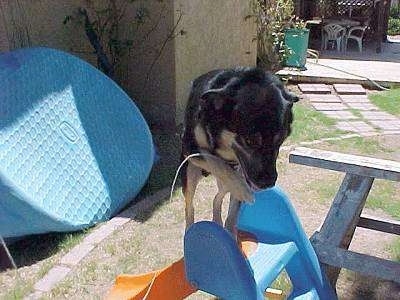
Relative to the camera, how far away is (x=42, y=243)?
3.65m

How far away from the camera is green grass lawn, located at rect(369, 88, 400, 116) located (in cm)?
702

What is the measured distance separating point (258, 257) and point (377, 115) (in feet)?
15.6

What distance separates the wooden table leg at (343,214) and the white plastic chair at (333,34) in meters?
8.72

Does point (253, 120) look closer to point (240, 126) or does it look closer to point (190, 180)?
point (240, 126)

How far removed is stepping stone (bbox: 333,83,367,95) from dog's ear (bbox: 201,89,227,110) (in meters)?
6.14

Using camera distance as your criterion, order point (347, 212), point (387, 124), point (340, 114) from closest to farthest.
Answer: point (347, 212)
point (387, 124)
point (340, 114)

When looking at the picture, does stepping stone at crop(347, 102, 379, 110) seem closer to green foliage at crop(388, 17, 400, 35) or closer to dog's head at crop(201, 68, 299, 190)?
dog's head at crop(201, 68, 299, 190)

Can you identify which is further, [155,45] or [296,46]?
[296,46]

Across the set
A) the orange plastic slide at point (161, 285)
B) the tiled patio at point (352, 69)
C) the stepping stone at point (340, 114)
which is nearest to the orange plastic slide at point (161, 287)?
the orange plastic slide at point (161, 285)

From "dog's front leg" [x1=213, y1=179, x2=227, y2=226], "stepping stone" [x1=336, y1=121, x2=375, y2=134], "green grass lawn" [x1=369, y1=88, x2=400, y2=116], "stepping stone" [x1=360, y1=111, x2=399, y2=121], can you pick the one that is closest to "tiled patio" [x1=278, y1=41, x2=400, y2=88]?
"green grass lawn" [x1=369, y1=88, x2=400, y2=116]

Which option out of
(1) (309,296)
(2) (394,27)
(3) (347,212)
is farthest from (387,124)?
(2) (394,27)

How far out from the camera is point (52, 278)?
3252 mm

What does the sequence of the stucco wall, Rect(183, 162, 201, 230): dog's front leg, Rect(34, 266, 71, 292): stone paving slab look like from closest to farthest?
1. Rect(183, 162, 201, 230): dog's front leg
2. Rect(34, 266, 71, 292): stone paving slab
3. the stucco wall

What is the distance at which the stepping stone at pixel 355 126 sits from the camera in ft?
20.2
